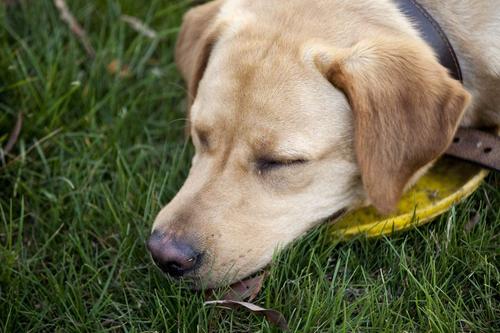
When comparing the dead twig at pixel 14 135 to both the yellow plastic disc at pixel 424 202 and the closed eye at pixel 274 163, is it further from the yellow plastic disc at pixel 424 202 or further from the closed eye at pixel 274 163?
the yellow plastic disc at pixel 424 202

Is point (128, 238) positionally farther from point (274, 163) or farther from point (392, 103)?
point (392, 103)

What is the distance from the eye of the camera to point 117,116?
183 inches

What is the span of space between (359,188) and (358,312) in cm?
62

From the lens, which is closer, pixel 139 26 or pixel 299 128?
pixel 299 128

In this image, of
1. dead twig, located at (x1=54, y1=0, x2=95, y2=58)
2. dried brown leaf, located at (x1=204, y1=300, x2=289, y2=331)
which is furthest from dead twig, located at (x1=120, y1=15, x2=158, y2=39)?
dried brown leaf, located at (x1=204, y1=300, x2=289, y2=331)

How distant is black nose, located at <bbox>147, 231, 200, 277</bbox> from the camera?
323 centimetres

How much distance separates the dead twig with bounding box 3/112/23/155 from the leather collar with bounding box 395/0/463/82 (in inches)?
87.6

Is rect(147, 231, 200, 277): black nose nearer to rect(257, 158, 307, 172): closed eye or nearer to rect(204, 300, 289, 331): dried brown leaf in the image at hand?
rect(204, 300, 289, 331): dried brown leaf

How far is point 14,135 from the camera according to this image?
446 centimetres

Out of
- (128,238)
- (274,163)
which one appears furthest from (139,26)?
(274,163)

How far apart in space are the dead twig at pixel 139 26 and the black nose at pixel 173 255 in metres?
2.20

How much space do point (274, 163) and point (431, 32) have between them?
990 millimetres

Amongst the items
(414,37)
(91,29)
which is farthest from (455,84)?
(91,29)

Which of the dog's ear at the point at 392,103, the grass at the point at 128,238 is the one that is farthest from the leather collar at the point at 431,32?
the grass at the point at 128,238
